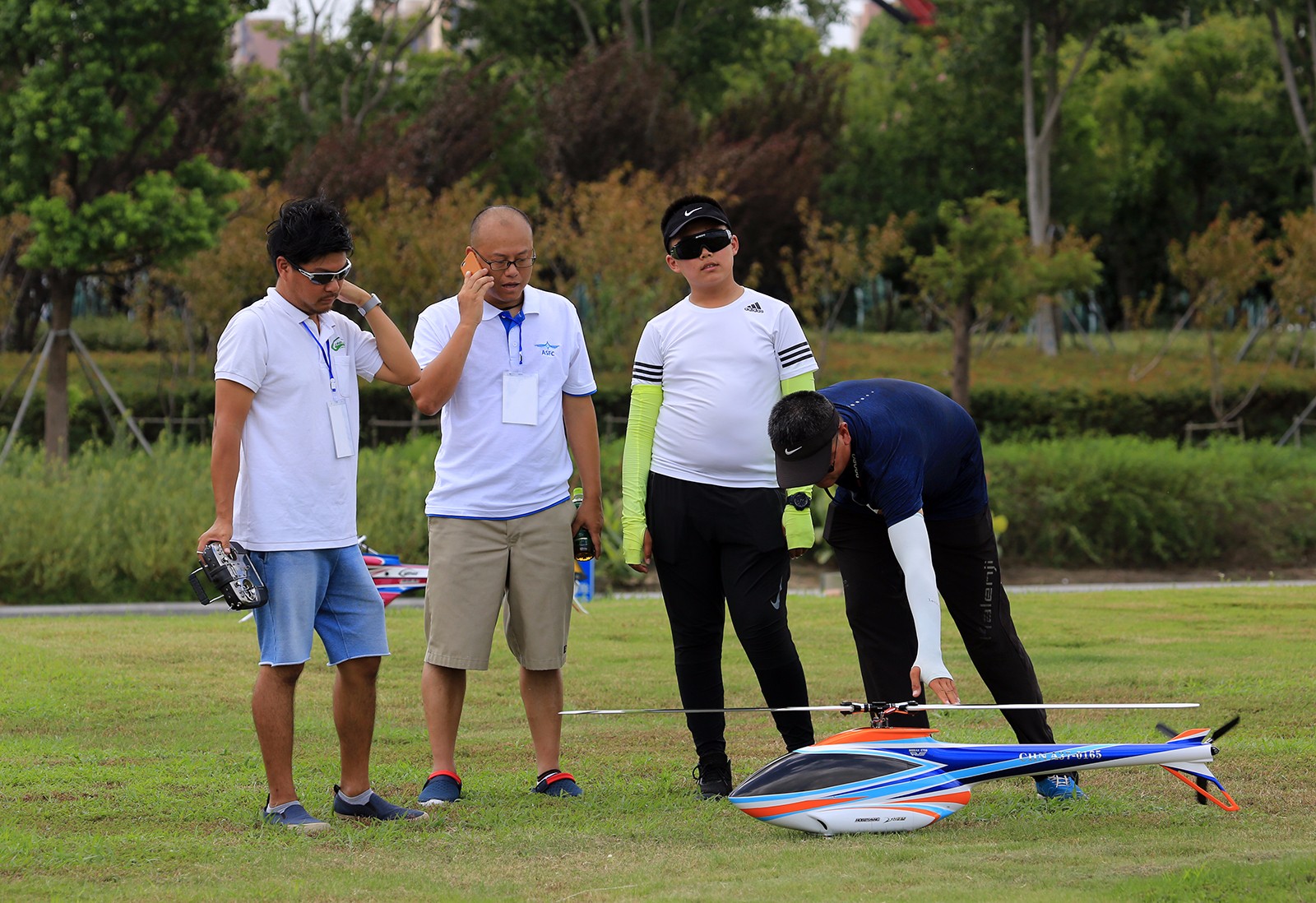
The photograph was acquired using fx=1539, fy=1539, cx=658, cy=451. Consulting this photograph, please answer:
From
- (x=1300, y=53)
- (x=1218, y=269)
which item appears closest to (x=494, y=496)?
(x=1218, y=269)

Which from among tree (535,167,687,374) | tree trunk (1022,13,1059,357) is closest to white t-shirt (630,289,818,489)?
tree (535,167,687,374)

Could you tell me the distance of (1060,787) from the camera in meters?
5.41

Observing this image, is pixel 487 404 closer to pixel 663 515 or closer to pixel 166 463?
pixel 663 515

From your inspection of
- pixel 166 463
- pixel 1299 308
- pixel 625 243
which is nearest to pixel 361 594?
pixel 166 463

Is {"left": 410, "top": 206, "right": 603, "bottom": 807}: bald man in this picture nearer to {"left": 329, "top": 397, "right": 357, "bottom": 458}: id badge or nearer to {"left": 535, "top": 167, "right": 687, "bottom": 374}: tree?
{"left": 329, "top": 397, "right": 357, "bottom": 458}: id badge

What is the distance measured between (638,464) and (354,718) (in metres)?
1.36

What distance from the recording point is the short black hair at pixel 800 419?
4.83m

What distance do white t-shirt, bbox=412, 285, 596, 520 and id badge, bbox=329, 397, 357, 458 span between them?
0.43 m

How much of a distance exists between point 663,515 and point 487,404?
75 centimetres

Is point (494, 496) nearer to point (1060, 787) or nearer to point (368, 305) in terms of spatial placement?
point (368, 305)

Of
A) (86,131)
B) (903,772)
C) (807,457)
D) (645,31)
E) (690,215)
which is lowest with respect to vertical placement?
(903,772)

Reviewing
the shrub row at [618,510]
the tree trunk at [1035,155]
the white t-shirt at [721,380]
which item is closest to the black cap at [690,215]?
the white t-shirt at [721,380]

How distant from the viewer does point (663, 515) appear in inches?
219

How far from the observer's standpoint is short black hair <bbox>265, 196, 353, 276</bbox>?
5.01m
